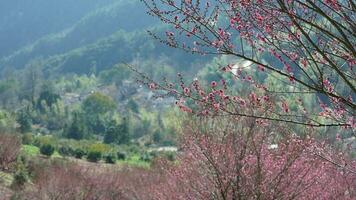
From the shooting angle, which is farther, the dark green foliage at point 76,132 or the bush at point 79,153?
the dark green foliage at point 76,132

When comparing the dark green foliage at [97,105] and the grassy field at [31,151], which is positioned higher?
the dark green foliage at [97,105]

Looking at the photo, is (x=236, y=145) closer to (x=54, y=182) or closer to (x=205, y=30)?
(x=205, y=30)

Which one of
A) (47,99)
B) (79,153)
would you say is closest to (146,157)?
(79,153)

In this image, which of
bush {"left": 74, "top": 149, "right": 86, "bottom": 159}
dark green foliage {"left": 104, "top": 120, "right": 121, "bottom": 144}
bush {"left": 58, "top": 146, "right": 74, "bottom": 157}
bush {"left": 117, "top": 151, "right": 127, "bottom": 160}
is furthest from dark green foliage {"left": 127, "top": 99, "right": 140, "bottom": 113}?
bush {"left": 74, "top": 149, "right": 86, "bottom": 159}

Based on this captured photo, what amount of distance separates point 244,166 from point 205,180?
3.88 ft

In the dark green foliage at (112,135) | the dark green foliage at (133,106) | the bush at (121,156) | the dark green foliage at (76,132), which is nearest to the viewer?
the bush at (121,156)

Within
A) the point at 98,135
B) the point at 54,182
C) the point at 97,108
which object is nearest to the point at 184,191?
the point at 54,182

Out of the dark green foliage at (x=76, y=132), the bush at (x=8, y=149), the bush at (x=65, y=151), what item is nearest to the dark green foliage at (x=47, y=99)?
the dark green foliage at (x=76, y=132)

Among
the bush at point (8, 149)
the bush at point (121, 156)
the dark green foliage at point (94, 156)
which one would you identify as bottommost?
the bush at point (121, 156)

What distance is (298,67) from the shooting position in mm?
4691

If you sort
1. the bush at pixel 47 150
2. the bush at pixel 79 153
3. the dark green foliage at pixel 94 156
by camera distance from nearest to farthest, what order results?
1. the bush at pixel 47 150
2. the dark green foliage at pixel 94 156
3. the bush at pixel 79 153

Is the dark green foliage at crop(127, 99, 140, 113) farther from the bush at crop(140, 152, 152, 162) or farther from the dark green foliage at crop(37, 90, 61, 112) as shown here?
the bush at crop(140, 152, 152, 162)

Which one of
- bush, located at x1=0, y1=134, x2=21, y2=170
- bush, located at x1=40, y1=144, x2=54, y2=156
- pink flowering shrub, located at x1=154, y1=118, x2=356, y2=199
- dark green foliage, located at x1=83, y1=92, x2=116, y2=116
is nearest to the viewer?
pink flowering shrub, located at x1=154, y1=118, x2=356, y2=199

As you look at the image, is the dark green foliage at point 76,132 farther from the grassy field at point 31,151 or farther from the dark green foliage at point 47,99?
the dark green foliage at point 47,99
